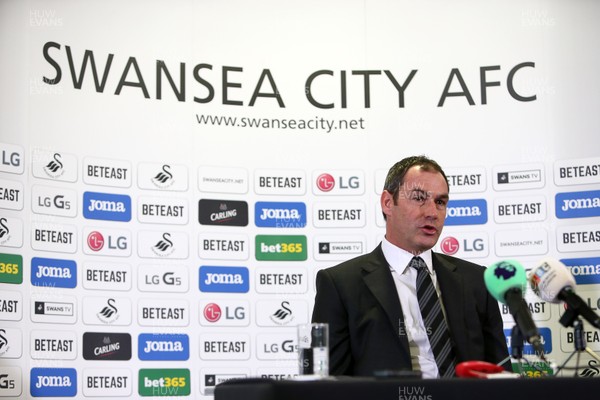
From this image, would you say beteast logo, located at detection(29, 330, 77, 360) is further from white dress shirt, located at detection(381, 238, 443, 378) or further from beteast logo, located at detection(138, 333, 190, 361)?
white dress shirt, located at detection(381, 238, 443, 378)

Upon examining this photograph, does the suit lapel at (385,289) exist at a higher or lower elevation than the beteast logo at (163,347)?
higher

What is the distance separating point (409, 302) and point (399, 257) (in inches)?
8.5

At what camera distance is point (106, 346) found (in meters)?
5.11

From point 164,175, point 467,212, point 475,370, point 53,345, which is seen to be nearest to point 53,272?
point 53,345

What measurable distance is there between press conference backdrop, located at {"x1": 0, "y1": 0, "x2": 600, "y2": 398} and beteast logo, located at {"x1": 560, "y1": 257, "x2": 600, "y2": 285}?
0.5 inches

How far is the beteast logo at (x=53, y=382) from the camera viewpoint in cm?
486

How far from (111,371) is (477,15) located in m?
Answer: 3.24

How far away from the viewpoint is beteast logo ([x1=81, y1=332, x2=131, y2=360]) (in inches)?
199

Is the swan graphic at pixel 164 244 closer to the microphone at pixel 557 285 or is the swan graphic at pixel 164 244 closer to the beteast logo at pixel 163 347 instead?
the beteast logo at pixel 163 347

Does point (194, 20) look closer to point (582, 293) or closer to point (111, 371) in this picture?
point (111, 371)

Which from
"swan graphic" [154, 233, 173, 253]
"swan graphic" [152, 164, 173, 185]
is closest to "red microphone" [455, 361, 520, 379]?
"swan graphic" [154, 233, 173, 253]

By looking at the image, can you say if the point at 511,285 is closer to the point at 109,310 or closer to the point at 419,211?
the point at 419,211

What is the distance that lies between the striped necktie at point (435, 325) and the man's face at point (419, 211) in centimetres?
16

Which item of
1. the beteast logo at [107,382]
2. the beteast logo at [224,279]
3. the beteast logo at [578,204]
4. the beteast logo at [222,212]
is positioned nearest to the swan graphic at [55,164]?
the beteast logo at [222,212]
